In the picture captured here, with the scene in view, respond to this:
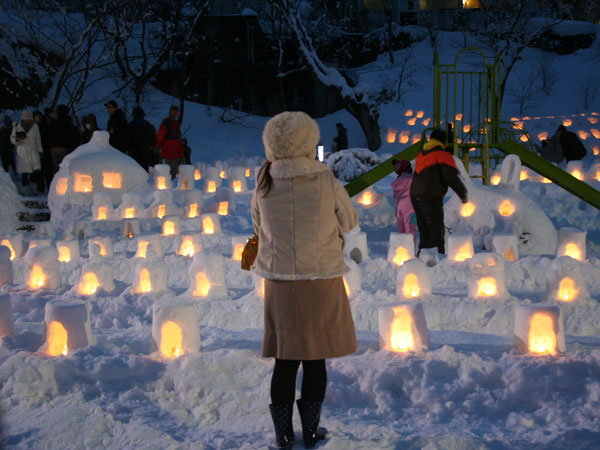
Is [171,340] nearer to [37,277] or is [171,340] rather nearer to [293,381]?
[293,381]

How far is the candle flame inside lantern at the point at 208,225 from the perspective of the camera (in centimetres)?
857

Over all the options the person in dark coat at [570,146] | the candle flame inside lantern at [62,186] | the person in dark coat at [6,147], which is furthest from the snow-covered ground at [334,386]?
the person in dark coat at [570,146]

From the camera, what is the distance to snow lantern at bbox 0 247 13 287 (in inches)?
255

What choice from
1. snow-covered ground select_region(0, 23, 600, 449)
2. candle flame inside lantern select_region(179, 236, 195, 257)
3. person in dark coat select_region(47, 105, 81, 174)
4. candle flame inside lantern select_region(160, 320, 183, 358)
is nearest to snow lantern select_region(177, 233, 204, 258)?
candle flame inside lantern select_region(179, 236, 195, 257)

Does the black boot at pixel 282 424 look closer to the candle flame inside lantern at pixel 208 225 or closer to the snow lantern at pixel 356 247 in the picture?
the snow lantern at pixel 356 247

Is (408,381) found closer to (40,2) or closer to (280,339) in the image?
(280,339)

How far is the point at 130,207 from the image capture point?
9242mm

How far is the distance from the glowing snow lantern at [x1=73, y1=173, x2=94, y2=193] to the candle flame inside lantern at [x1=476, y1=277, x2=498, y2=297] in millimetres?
6267

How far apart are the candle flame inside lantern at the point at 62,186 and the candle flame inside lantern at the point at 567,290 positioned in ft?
23.0

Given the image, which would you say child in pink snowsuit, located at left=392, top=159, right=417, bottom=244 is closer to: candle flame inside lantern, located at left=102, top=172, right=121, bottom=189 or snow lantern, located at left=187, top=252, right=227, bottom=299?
snow lantern, located at left=187, top=252, right=227, bottom=299

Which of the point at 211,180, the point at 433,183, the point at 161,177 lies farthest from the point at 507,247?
the point at 161,177

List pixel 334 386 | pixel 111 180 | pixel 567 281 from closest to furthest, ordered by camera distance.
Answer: pixel 334 386
pixel 567 281
pixel 111 180

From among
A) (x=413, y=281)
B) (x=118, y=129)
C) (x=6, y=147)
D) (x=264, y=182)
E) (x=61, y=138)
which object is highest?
(x=118, y=129)

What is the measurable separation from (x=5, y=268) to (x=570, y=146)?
36.6 ft
